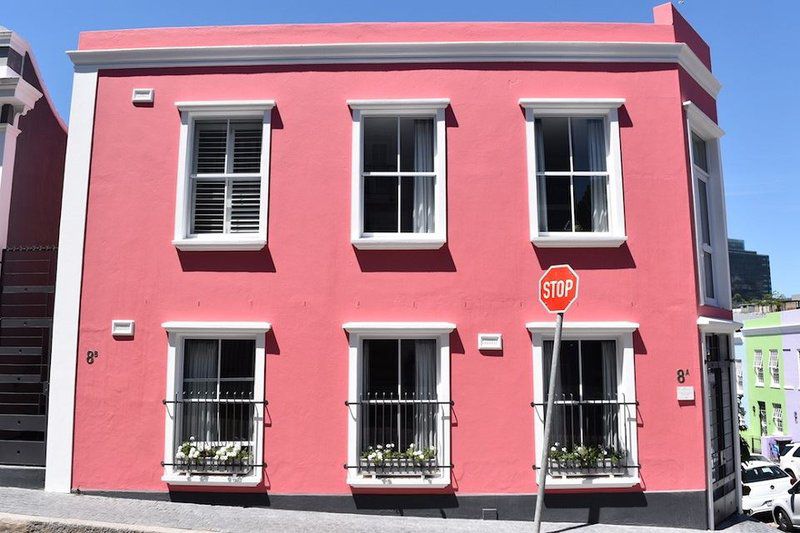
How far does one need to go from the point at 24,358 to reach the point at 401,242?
6.17 meters

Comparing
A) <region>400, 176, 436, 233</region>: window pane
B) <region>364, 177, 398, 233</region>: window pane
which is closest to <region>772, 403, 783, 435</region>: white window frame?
<region>400, 176, 436, 233</region>: window pane

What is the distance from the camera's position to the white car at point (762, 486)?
16156mm

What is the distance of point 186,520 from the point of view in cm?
756

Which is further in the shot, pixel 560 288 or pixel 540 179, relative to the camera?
pixel 540 179

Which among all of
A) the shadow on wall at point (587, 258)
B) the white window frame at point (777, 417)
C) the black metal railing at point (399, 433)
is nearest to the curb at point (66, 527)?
the black metal railing at point (399, 433)

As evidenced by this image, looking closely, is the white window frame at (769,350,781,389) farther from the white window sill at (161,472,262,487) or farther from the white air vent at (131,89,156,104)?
the white air vent at (131,89,156,104)

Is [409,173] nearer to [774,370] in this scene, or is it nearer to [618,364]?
[618,364]

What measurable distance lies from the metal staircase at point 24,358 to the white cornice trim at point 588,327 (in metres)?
7.07

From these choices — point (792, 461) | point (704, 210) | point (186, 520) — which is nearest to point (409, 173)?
point (704, 210)

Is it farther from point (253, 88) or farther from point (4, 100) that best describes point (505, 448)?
point (4, 100)

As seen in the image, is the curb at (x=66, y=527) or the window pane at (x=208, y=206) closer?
the curb at (x=66, y=527)

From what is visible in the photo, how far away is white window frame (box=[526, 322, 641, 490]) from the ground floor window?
3.73 m

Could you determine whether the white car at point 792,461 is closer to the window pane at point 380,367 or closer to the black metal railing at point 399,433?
the black metal railing at point 399,433

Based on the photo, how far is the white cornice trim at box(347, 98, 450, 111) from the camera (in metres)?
8.96
